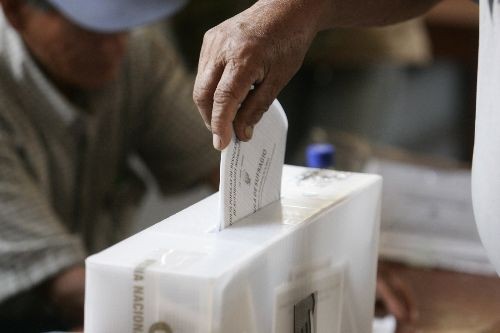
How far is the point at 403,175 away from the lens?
5.09 feet

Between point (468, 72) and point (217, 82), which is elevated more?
point (217, 82)

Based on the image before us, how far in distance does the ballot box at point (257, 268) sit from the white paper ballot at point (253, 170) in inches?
0.5

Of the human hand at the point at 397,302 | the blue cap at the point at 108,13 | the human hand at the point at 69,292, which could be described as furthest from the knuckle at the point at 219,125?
the blue cap at the point at 108,13

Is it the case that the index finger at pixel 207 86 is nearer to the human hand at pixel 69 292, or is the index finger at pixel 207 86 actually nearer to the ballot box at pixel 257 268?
the ballot box at pixel 257 268

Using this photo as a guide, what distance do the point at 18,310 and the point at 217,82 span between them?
777 millimetres

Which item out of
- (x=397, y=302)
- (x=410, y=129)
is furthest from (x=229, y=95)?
(x=410, y=129)

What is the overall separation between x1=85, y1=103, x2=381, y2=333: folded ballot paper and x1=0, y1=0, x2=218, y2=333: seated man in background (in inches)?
22.5

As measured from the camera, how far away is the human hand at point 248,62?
0.71 meters

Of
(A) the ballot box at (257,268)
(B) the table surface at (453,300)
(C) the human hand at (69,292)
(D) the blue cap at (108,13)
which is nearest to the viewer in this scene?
(A) the ballot box at (257,268)

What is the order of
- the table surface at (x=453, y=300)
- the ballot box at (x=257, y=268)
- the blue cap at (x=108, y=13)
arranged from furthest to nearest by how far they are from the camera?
the blue cap at (x=108, y=13), the table surface at (x=453, y=300), the ballot box at (x=257, y=268)

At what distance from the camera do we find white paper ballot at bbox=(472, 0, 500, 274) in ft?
2.44

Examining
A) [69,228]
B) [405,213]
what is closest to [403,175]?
[405,213]

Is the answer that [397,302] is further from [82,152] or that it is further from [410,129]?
[410,129]

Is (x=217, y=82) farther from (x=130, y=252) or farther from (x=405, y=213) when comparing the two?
(x=405, y=213)
